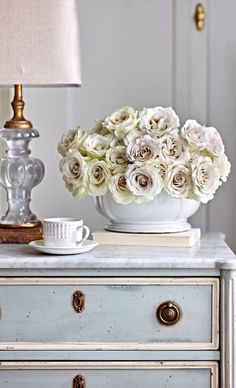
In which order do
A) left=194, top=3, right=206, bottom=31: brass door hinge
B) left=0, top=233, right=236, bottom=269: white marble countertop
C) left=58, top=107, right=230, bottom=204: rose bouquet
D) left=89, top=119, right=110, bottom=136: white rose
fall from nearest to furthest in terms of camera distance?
left=0, top=233, right=236, bottom=269: white marble countertop, left=58, top=107, right=230, bottom=204: rose bouquet, left=89, top=119, right=110, bottom=136: white rose, left=194, top=3, right=206, bottom=31: brass door hinge

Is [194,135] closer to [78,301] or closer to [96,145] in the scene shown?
[96,145]

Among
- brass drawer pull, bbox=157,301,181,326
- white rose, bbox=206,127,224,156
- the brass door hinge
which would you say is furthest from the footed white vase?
the brass door hinge

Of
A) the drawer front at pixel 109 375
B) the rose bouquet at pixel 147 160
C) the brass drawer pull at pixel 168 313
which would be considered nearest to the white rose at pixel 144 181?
the rose bouquet at pixel 147 160

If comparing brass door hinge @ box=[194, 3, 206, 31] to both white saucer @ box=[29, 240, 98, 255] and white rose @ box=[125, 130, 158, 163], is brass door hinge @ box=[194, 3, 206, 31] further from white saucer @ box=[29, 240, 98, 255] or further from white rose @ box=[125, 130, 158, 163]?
white saucer @ box=[29, 240, 98, 255]

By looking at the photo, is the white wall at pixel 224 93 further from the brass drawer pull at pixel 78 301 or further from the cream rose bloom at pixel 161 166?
the brass drawer pull at pixel 78 301

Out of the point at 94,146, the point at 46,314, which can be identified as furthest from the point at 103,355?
the point at 94,146

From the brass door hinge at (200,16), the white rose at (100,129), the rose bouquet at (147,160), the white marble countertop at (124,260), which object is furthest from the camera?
the brass door hinge at (200,16)

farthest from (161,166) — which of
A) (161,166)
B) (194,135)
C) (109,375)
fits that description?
(109,375)

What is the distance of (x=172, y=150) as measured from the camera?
74.7 inches

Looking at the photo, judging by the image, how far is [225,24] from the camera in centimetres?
246

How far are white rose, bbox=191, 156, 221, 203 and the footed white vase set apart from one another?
6cm

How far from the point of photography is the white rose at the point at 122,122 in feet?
6.29

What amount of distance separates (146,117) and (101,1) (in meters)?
0.69

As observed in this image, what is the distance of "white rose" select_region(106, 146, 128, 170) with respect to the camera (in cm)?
191
